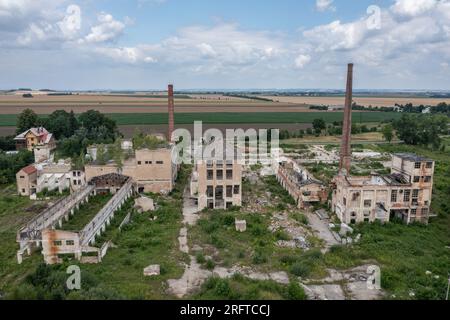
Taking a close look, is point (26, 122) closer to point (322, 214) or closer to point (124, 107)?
point (322, 214)

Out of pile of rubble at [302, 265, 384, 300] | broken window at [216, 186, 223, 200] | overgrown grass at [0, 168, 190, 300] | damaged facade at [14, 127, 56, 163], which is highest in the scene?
damaged facade at [14, 127, 56, 163]

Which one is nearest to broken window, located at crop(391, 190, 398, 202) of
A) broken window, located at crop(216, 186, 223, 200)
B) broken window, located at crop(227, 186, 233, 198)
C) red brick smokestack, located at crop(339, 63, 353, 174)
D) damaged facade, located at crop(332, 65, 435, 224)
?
damaged facade, located at crop(332, 65, 435, 224)

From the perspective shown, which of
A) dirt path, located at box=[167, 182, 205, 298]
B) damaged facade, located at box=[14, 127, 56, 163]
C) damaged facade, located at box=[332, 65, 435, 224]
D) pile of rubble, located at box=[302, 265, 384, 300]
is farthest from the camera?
damaged facade, located at box=[14, 127, 56, 163]

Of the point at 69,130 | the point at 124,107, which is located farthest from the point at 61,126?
the point at 124,107

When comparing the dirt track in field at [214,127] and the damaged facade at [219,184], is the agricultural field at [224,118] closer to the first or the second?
the dirt track in field at [214,127]

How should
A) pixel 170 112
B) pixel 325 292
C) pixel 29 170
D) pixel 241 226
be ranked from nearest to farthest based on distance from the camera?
pixel 325 292, pixel 241 226, pixel 29 170, pixel 170 112

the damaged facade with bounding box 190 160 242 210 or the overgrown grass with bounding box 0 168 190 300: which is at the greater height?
the damaged facade with bounding box 190 160 242 210

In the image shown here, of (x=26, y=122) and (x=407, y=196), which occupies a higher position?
(x=26, y=122)

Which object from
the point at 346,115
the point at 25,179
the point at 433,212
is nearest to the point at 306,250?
the point at 433,212

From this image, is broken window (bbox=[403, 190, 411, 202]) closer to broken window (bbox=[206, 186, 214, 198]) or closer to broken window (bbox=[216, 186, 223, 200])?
broken window (bbox=[216, 186, 223, 200])

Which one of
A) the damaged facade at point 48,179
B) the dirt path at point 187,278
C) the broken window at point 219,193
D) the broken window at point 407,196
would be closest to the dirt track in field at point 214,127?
the damaged facade at point 48,179
